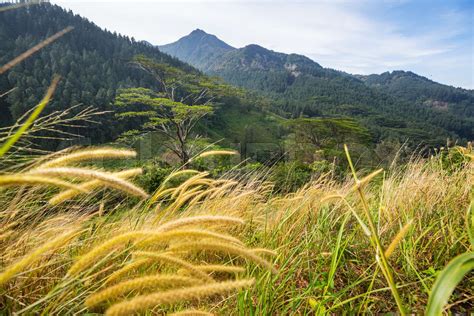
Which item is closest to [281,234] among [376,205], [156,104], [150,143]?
[376,205]

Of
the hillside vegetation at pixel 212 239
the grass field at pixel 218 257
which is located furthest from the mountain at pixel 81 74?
the grass field at pixel 218 257

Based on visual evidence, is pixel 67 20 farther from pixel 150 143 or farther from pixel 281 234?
pixel 281 234

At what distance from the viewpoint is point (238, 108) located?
95.6m

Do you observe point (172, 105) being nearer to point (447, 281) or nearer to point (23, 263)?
point (23, 263)

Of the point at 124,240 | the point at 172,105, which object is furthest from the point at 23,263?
the point at 172,105

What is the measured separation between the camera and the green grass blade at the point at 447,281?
0.63 m

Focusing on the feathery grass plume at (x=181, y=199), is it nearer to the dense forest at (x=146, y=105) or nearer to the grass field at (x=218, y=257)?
the grass field at (x=218, y=257)

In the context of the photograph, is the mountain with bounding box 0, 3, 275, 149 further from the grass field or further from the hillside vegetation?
the grass field

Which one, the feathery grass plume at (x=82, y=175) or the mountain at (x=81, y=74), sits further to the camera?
the mountain at (x=81, y=74)

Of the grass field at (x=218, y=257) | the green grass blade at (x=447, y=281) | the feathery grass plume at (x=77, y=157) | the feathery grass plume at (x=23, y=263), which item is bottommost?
the grass field at (x=218, y=257)

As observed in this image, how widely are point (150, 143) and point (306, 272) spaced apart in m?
22.3

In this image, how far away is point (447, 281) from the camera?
0.66 meters

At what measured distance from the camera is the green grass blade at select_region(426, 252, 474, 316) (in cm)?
63

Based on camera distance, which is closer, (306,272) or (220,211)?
(306,272)
